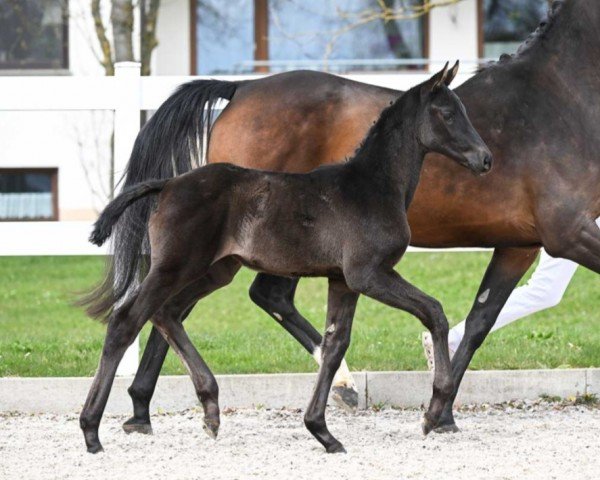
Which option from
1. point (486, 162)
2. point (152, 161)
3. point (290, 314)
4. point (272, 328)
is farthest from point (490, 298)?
point (272, 328)

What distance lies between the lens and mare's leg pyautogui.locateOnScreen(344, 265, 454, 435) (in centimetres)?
559

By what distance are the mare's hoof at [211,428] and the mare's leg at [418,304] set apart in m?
0.95

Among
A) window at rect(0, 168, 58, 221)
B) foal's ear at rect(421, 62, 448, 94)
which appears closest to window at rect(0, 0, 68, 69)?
window at rect(0, 168, 58, 221)

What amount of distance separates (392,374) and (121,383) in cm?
148

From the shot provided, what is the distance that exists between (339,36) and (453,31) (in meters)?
1.58

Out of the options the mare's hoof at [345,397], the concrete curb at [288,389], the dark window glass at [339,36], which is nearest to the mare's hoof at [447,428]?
the mare's hoof at [345,397]

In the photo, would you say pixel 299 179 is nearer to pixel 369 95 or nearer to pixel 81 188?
pixel 369 95

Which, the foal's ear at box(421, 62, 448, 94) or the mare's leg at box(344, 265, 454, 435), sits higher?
the foal's ear at box(421, 62, 448, 94)

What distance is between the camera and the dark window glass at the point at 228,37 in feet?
59.9

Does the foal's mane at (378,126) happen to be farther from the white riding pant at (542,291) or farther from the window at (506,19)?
the window at (506,19)

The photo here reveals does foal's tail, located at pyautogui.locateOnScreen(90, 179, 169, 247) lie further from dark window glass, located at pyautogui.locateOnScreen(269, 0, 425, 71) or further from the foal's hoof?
dark window glass, located at pyautogui.locateOnScreen(269, 0, 425, 71)

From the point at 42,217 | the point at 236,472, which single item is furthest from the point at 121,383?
the point at 42,217

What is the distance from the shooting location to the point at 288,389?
284 inches

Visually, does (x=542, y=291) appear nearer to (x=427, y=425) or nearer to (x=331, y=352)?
(x=427, y=425)
